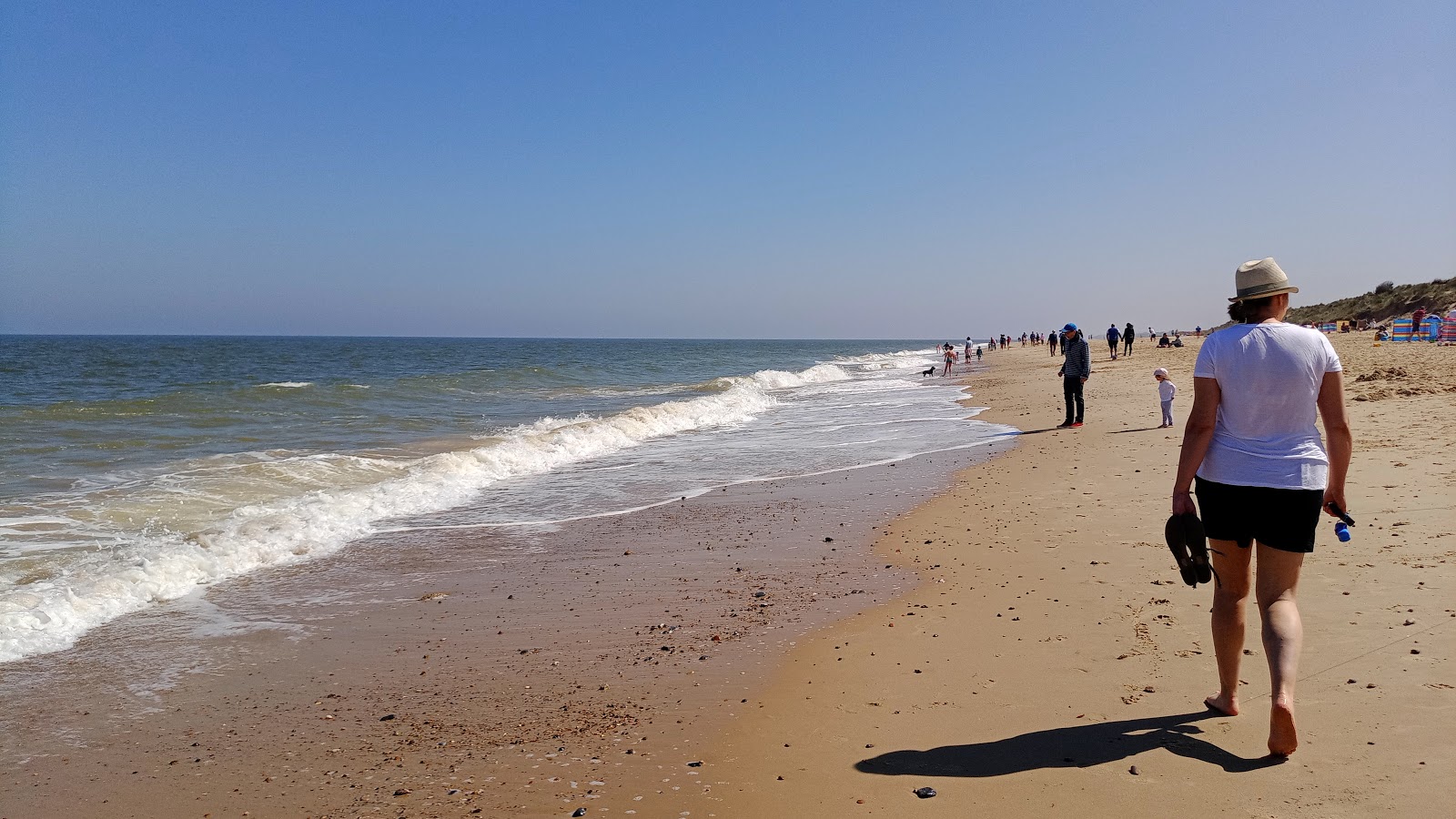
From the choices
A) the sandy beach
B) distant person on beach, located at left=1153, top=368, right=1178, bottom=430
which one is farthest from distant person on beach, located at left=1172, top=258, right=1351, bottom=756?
distant person on beach, located at left=1153, top=368, right=1178, bottom=430

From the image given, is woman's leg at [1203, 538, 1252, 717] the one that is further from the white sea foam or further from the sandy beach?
the white sea foam

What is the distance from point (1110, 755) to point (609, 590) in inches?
149

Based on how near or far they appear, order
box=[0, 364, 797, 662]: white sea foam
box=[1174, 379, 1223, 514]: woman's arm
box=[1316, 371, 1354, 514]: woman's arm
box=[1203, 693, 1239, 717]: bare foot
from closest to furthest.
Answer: box=[1316, 371, 1354, 514]: woman's arm
box=[1174, 379, 1223, 514]: woman's arm
box=[1203, 693, 1239, 717]: bare foot
box=[0, 364, 797, 662]: white sea foam

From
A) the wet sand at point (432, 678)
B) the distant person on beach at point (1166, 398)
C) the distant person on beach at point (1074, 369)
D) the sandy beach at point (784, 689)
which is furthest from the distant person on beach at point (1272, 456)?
the distant person on beach at point (1074, 369)

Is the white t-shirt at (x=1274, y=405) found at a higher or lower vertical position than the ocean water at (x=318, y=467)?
higher

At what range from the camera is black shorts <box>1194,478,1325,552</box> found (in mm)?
3078

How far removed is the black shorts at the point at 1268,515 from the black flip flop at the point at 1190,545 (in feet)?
0.27

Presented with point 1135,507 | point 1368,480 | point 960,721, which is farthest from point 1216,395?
point 1368,480

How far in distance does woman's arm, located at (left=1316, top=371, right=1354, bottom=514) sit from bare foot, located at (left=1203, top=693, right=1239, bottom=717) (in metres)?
0.89

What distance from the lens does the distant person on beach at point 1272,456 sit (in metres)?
3.10

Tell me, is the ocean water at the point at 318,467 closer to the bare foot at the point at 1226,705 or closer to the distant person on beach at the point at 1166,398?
the distant person on beach at the point at 1166,398

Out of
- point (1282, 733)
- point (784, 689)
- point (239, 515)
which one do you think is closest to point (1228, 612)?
point (1282, 733)

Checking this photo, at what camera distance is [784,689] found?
4.23 metres

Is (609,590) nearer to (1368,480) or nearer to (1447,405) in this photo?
(1368,480)
